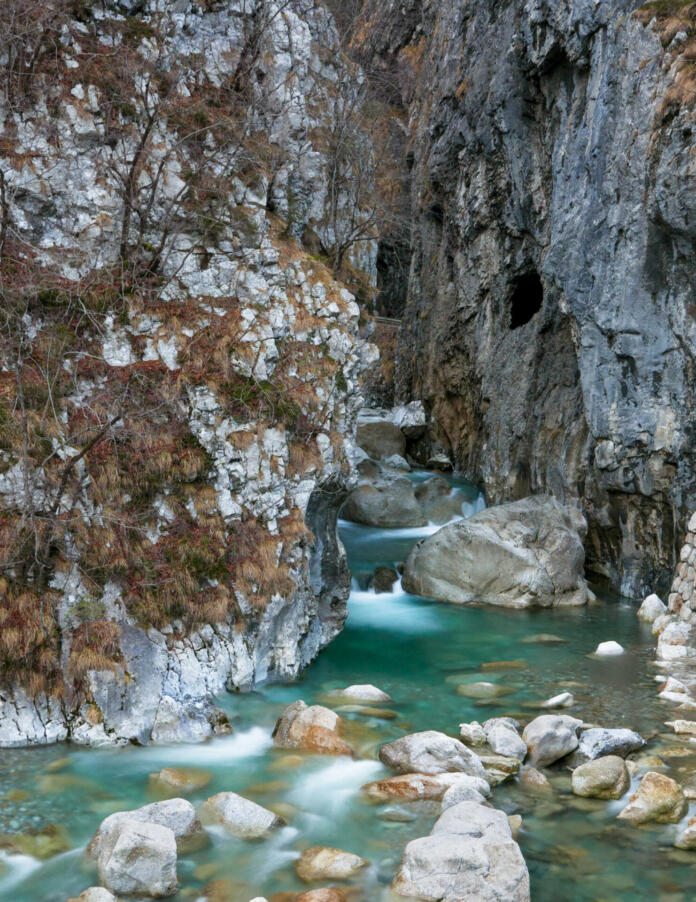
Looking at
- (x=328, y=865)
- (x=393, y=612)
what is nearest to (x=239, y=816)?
(x=328, y=865)

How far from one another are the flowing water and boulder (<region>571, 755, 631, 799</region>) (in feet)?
0.33

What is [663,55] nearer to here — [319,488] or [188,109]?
[188,109]

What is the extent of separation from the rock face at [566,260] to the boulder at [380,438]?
1657 mm

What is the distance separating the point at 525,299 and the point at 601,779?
17.4 m

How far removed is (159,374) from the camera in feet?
35.6

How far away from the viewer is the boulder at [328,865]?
633 centimetres

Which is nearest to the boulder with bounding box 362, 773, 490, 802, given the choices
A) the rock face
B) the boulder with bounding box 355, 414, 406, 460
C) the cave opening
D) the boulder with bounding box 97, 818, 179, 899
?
the boulder with bounding box 97, 818, 179, 899

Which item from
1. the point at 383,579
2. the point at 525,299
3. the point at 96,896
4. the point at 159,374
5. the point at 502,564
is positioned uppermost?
the point at 525,299

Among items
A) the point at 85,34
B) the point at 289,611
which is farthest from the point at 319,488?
the point at 85,34

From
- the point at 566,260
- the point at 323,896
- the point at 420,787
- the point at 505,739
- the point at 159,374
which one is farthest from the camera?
the point at 566,260

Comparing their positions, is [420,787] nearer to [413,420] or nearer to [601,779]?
[601,779]

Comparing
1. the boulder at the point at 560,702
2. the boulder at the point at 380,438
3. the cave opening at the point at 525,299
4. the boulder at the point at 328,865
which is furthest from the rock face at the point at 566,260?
the boulder at the point at 328,865

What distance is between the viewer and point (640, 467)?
14.4m

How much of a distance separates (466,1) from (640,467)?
16.9 meters
